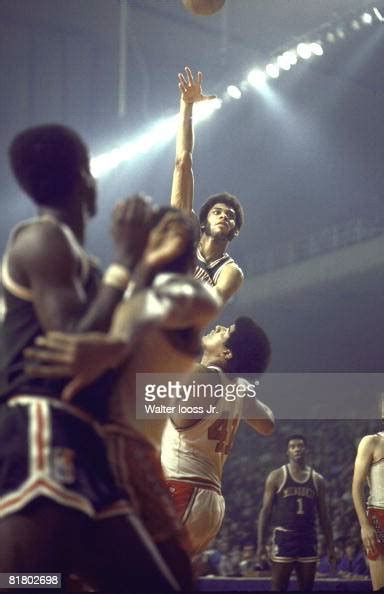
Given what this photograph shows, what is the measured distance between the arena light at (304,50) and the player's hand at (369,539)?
892 centimetres

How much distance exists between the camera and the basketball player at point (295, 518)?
8617 mm

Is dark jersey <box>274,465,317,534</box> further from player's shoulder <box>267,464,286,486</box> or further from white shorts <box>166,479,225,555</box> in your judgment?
white shorts <box>166,479,225,555</box>

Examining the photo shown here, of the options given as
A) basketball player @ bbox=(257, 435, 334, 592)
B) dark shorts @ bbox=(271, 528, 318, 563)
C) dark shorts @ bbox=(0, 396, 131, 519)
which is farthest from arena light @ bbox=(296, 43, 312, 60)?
dark shorts @ bbox=(0, 396, 131, 519)

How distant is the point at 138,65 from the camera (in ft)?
48.7

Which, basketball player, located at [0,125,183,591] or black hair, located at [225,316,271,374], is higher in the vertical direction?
black hair, located at [225,316,271,374]

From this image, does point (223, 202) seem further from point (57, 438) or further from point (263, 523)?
point (263, 523)

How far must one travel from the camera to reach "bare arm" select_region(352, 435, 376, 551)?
7.02m

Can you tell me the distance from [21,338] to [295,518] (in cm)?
687

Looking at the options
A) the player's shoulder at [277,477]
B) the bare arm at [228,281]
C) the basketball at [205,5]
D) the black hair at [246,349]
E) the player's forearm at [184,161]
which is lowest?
the player's shoulder at [277,477]

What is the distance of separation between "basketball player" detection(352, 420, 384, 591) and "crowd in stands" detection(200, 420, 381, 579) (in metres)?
4.15

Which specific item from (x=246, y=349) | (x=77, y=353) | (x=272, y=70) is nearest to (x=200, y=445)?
(x=246, y=349)

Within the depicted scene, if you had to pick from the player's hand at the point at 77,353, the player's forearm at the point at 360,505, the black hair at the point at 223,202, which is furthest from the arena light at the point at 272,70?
the player's hand at the point at 77,353

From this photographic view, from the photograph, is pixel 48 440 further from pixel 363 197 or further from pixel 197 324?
pixel 363 197

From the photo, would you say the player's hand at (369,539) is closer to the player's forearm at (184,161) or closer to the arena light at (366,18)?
the player's forearm at (184,161)
